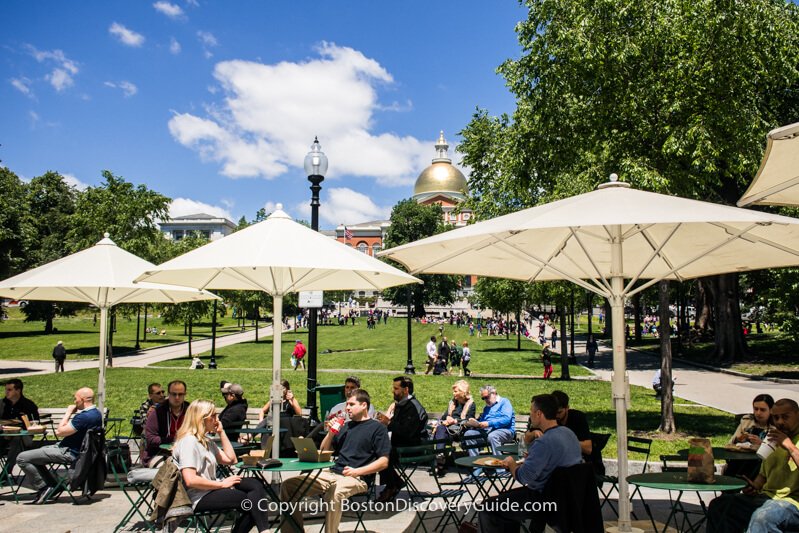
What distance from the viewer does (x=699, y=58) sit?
11805 millimetres

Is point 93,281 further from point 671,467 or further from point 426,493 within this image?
point 671,467

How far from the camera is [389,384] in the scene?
803 inches

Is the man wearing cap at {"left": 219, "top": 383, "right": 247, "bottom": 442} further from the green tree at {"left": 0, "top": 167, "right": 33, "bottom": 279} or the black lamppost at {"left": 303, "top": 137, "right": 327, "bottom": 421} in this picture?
the green tree at {"left": 0, "top": 167, "right": 33, "bottom": 279}

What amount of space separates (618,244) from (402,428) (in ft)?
11.3

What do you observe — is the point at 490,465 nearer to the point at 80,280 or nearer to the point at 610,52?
the point at 80,280

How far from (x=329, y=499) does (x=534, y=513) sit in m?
1.96

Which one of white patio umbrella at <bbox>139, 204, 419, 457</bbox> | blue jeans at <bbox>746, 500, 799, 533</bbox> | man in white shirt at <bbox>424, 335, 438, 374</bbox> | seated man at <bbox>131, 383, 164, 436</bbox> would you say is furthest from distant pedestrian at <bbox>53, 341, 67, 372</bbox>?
blue jeans at <bbox>746, 500, 799, 533</bbox>

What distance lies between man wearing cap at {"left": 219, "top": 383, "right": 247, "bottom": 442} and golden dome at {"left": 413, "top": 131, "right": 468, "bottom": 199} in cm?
11269

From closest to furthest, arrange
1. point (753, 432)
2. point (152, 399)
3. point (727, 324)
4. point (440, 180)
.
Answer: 1. point (753, 432)
2. point (152, 399)
3. point (727, 324)
4. point (440, 180)

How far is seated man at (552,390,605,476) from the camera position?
6188 mm

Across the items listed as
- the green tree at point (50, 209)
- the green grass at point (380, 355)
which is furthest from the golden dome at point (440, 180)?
the green grass at point (380, 355)

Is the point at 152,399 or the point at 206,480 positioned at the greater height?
the point at 152,399

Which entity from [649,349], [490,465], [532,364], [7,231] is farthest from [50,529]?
[649,349]

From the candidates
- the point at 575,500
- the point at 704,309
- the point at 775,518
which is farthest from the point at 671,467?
the point at 704,309
